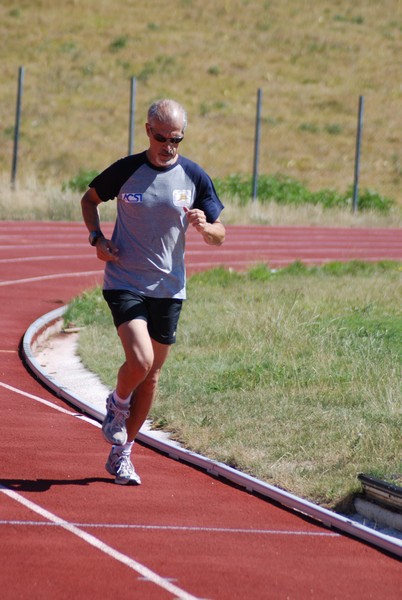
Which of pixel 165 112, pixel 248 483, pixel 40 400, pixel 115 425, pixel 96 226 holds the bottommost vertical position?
pixel 40 400

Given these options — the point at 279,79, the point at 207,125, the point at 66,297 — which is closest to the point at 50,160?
the point at 207,125

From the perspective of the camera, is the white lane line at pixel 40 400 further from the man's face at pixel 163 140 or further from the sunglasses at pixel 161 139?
the sunglasses at pixel 161 139

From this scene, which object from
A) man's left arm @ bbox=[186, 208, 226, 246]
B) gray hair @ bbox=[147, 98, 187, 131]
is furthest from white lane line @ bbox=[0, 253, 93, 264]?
gray hair @ bbox=[147, 98, 187, 131]

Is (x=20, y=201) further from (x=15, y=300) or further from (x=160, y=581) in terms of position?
(x=160, y=581)

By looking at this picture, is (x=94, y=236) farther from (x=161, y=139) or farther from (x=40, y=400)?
(x=40, y=400)

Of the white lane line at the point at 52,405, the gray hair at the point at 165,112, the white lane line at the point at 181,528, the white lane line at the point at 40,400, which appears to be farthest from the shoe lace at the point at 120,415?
the white lane line at the point at 40,400

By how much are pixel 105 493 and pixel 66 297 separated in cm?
1062

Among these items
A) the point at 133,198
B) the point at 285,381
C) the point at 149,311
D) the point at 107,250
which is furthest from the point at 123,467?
the point at 285,381

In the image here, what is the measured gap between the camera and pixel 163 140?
723 centimetres

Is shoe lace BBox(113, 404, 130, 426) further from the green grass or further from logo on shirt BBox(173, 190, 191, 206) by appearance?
logo on shirt BBox(173, 190, 191, 206)

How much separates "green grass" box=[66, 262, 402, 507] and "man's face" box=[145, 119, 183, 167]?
2.04 m

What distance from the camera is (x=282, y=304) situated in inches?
607

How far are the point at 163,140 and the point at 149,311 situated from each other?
99cm

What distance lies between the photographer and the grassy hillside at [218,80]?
51.9 m
